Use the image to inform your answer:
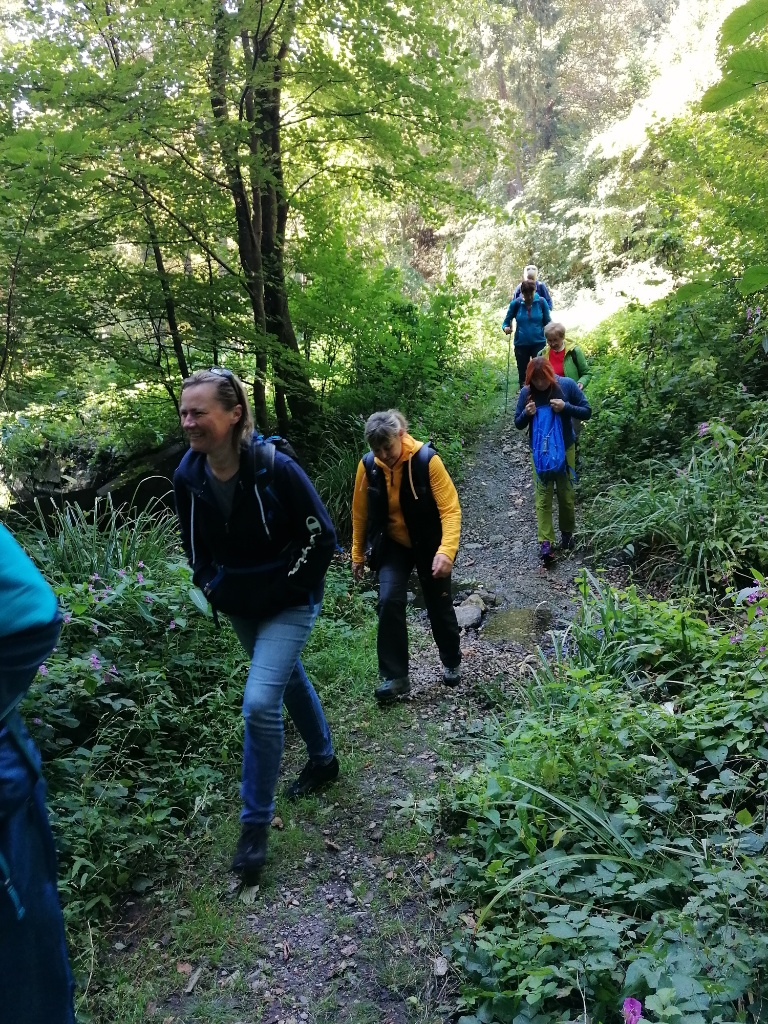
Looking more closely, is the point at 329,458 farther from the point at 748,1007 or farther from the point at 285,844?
the point at 748,1007

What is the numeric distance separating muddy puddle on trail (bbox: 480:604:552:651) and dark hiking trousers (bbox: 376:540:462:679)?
847 millimetres

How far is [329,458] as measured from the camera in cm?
859

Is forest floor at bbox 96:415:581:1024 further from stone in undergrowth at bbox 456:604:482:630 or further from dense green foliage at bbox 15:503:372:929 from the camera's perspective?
stone in undergrowth at bbox 456:604:482:630

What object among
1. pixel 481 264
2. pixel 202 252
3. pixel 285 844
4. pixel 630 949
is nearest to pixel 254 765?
pixel 285 844

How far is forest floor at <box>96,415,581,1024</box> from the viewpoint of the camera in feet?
8.39

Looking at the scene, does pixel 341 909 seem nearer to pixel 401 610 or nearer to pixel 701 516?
pixel 401 610

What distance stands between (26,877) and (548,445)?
562cm

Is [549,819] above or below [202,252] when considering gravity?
below

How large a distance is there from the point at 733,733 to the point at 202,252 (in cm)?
690

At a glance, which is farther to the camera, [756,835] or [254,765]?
[254,765]

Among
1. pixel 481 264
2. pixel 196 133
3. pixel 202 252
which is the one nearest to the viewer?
pixel 196 133

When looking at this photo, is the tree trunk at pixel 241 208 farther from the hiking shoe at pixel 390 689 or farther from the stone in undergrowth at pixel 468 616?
the hiking shoe at pixel 390 689

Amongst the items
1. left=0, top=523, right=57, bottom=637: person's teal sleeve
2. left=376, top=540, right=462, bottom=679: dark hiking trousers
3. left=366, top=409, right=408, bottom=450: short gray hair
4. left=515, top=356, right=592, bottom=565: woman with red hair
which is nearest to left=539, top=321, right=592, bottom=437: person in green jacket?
left=515, top=356, right=592, bottom=565: woman with red hair

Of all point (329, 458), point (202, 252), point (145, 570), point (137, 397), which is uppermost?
point (202, 252)
